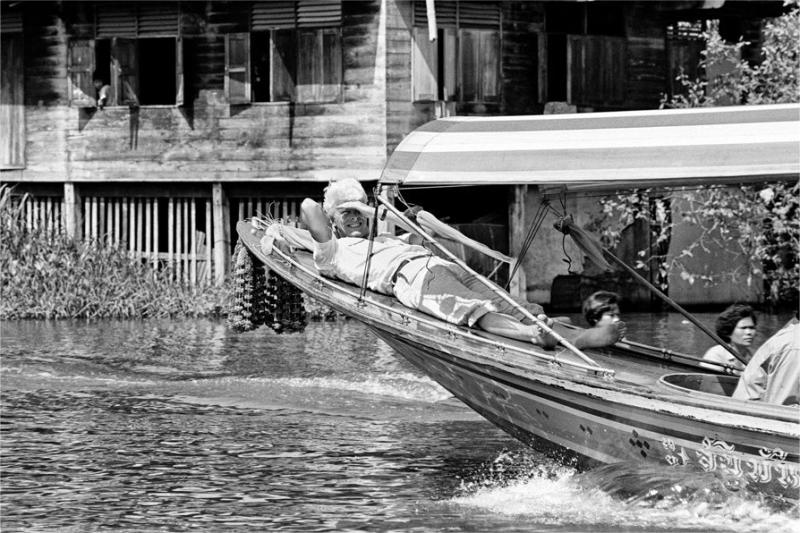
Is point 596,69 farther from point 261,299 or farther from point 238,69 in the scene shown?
point 261,299

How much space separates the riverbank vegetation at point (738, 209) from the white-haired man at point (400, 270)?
8.46 meters

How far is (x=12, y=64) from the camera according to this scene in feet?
→ 75.7

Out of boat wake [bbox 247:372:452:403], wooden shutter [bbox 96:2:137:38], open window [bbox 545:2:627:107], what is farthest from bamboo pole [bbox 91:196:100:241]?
boat wake [bbox 247:372:452:403]

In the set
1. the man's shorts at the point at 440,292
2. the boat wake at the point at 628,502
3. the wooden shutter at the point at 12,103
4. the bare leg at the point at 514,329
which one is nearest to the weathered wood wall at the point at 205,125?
the wooden shutter at the point at 12,103

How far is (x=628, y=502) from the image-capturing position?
9375 millimetres

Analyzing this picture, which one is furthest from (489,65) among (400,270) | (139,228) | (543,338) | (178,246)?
(543,338)

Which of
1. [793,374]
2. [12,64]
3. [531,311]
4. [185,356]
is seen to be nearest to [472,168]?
[531,311]

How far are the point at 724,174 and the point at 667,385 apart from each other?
4.76 ft

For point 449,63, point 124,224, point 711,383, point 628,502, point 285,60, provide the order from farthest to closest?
point 124,224
point 285,60
point 449,63
point 711,383
point 628,502

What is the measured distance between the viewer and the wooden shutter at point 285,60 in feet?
70.2

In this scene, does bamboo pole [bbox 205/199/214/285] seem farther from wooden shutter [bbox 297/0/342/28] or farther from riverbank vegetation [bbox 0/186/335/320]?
wooden shutter [bbox 297/0/342/28]

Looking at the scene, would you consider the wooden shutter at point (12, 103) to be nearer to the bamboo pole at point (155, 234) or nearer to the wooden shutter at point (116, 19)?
the wooden shutter at point (116, 19)

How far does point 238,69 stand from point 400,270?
1079 cm

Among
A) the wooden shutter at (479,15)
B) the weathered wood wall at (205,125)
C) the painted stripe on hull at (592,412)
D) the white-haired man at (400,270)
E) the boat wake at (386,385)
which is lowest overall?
the boat wake at (386,385)
